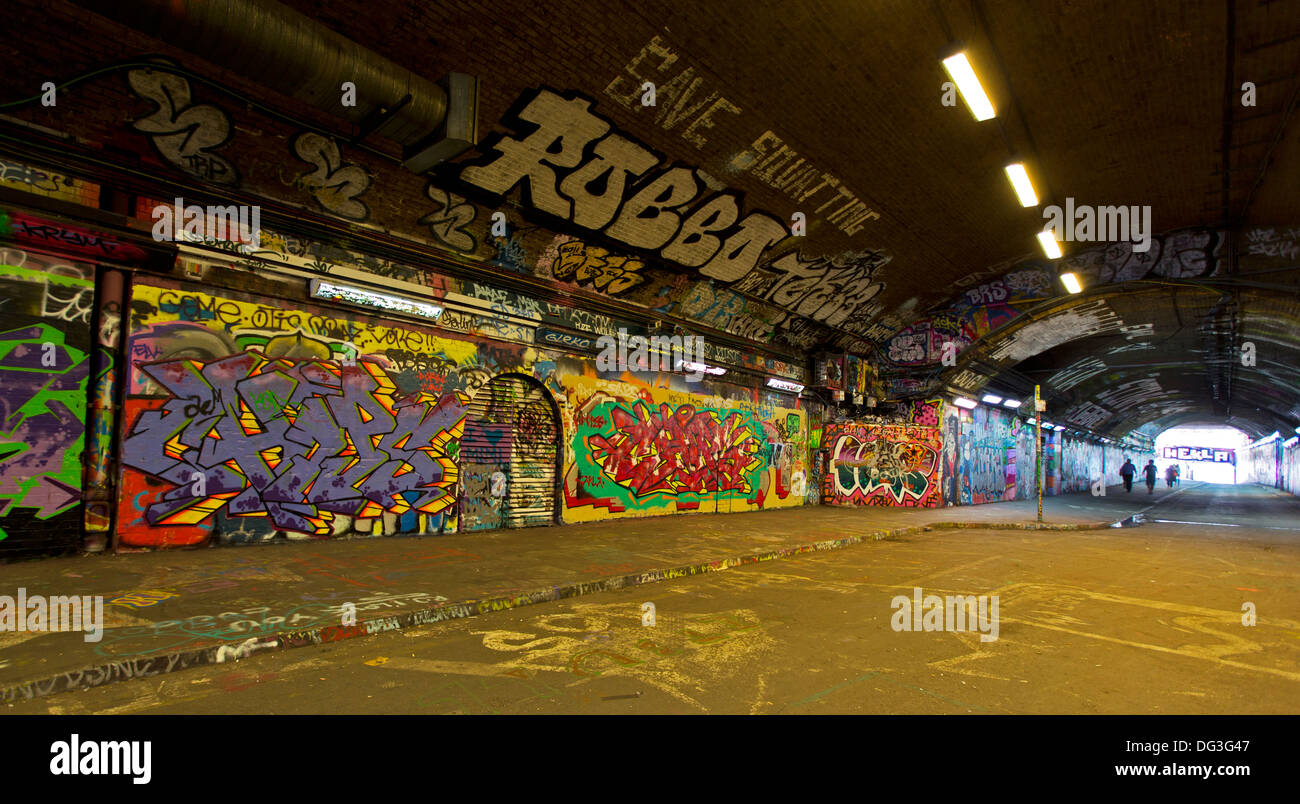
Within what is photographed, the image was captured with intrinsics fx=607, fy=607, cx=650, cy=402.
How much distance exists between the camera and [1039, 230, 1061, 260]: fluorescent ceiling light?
1434 cm

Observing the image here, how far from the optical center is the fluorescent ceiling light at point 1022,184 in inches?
459

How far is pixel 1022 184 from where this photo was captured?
40.3ft

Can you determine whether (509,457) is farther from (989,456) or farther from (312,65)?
(989,456)

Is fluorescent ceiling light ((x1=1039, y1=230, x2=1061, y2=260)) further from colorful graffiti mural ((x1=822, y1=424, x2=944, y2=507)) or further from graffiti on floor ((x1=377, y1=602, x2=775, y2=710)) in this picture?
graffiti on floor ((x1=377, y1=602, x2=775, y2=710))

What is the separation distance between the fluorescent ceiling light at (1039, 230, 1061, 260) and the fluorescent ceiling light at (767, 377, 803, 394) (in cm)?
731

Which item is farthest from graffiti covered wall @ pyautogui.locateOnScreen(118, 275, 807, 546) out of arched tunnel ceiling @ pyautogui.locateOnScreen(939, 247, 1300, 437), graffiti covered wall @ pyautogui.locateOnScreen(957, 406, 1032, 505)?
graffiti covered wall @ pyautogui.locateOnScreen(957, 406, 1032, 505)

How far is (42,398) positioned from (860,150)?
1278cm

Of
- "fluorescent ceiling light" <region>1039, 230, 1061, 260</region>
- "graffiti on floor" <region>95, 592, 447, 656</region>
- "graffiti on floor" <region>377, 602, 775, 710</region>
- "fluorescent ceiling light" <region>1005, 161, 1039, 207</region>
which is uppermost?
"fluorescent ceiling light" <region>1005, 161, 1039, 207</region>

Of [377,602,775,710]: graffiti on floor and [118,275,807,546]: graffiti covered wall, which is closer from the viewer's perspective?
[377,602,775,710]: graffiti on floor

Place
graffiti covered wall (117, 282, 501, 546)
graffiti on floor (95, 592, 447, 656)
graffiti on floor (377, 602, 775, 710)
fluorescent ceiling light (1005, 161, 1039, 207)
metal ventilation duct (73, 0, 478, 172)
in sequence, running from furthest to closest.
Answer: fluorescent ceiling light (1005, 161, 1039, 207), graffiti covered wall (117, 282, 501, 546), metal ventilation duct (73, 0, 478, 172), graffiti on floor (95, 592, 447, 656), graffiti on floor (377, 602, 775, 710)

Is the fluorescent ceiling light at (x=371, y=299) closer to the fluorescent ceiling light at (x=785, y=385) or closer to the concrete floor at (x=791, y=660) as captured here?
the concrete floor at (x=791, y=660)

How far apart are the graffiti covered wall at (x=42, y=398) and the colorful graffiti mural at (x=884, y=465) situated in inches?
741

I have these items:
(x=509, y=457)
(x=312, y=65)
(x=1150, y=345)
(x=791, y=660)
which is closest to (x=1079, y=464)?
(x=1150, y=345)
